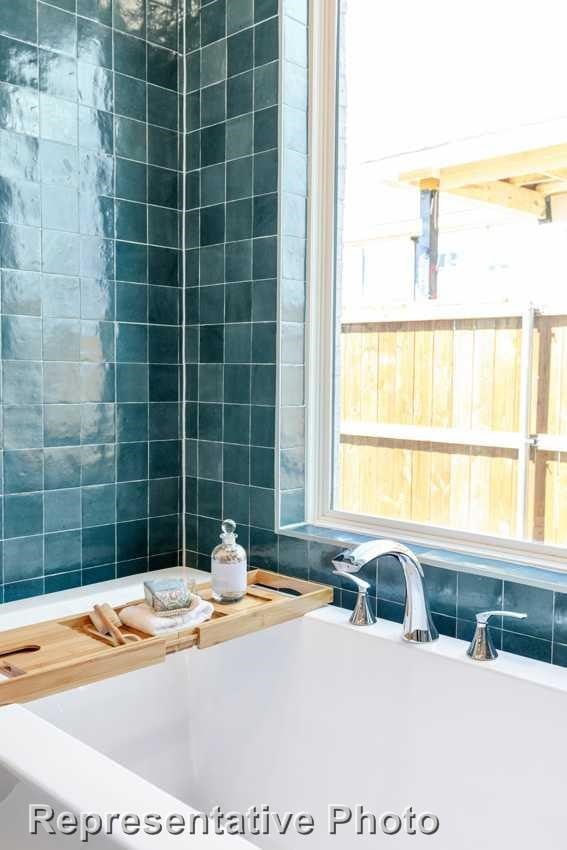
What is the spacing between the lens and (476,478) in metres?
2.07

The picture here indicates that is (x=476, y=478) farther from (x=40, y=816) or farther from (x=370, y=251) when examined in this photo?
(x=40, y=816)

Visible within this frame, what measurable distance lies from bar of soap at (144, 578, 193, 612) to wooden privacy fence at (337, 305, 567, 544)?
65 cm

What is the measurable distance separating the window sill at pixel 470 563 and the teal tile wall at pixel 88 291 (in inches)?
22.5

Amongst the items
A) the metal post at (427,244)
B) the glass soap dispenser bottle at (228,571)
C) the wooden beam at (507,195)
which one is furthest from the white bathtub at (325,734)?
the wooden beam at (507,195)

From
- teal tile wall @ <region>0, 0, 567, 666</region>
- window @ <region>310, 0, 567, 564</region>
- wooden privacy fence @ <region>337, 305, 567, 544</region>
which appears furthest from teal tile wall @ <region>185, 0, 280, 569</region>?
wooden privacy fence @ <region>337, 305, 567, 544</region>

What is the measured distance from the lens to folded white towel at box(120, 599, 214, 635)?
1845mm

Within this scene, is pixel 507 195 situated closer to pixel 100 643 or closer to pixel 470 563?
pixel 470 563

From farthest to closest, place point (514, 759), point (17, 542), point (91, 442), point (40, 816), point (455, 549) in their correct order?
1. point (91, 442)
2. point (17, 542)
3. point (455, 549)
4. point (514, 759)
5. point (40, 816)

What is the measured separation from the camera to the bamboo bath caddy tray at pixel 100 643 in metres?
1.59

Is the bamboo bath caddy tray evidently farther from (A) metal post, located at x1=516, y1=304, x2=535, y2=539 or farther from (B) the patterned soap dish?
(A) metal post, located at x1=516, y1=304, x2=535, y2=539

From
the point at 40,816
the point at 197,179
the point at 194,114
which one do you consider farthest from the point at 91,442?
the point at 40,816

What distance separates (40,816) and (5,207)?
1.51 m

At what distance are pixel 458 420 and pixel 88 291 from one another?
3.66 ft

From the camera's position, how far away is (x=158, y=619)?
6.13ft
